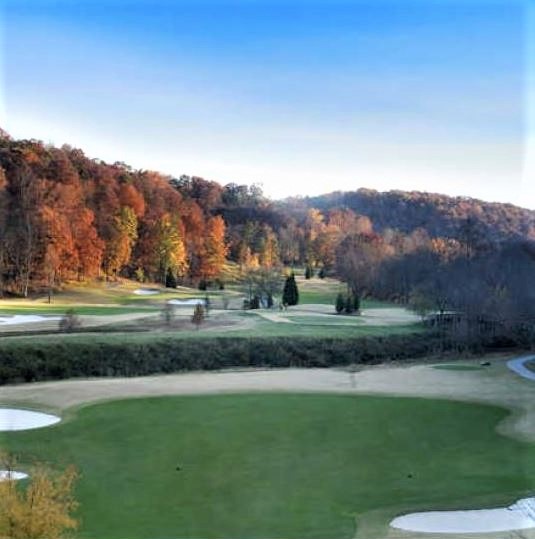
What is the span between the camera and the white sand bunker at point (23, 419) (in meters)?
7.61

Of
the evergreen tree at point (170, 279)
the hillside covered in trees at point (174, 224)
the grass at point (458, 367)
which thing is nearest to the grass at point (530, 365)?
the grass at point (458, 367)

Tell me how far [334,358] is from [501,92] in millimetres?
7258

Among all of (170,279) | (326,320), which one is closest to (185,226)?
(170,279)

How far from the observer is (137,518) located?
16.3ft

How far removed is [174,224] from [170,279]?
37.2 inches

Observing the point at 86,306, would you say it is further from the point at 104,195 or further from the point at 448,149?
the point at 448,149

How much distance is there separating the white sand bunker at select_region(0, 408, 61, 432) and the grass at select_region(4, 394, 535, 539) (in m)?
0.27

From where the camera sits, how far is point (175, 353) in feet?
37.1

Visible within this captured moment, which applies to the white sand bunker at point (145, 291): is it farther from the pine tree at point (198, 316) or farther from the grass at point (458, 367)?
the grass at point (458, 367)

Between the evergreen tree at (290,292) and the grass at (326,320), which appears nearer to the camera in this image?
the evergreen tree at (290,292)

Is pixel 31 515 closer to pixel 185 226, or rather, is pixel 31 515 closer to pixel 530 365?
pixel 185 226

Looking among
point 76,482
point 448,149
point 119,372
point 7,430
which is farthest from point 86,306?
point 448,149

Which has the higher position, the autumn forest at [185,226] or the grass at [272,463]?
the autumn forest at [185,226]

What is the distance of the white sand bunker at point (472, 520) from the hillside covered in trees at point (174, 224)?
12.0 feet
